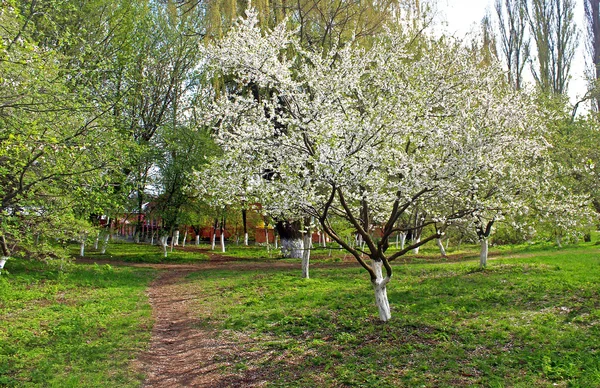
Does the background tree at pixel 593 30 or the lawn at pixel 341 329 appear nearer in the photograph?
the lawn at pixel 341 329

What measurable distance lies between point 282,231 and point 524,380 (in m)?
16.8

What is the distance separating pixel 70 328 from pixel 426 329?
649 centimetres

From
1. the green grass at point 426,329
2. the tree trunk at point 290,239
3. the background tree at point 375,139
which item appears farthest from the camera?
the tree trunk at point 290,239

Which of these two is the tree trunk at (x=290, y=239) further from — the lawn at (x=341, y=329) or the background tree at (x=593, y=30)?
the background tree at (x=593, y=30)

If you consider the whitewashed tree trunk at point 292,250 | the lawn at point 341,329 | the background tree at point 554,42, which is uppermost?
the background tree at point 554,42

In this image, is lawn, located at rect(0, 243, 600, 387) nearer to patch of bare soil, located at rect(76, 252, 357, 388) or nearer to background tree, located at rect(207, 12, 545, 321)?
patch of bare soil, located at rect(76, 252, 357, 388)

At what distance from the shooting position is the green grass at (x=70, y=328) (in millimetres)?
6172

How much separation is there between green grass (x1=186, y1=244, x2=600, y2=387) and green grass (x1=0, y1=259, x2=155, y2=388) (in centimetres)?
170

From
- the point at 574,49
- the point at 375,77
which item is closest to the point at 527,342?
the point at 375,77

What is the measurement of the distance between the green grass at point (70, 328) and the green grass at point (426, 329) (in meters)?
1.70

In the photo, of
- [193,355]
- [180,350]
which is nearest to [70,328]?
[180,350]

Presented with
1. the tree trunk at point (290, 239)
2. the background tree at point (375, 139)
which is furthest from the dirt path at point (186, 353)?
the tree trunk at point (290, 239)

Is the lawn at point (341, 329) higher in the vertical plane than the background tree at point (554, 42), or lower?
lower

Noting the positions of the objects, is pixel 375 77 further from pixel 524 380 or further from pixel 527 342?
pixel 524 380
